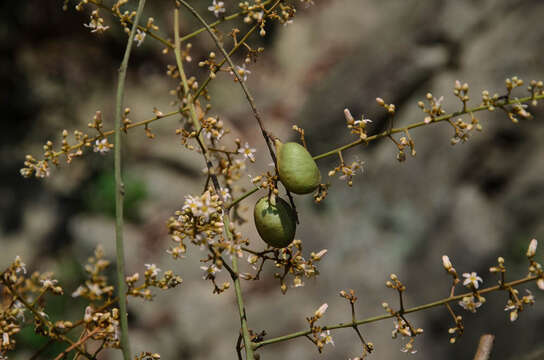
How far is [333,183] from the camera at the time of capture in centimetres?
370

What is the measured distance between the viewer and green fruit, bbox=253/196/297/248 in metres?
0.84

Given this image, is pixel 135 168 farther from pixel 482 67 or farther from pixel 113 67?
pixel 482 67

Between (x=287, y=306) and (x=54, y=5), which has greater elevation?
(x=54, y=5)

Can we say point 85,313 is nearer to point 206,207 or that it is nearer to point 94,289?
point 94,289

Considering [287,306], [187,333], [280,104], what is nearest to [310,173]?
[287,306]

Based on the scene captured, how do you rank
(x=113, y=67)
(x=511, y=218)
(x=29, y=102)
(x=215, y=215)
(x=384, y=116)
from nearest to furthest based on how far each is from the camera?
(x=215, y=215) < (x=511, y=218) < (x=384, y=116) < (x=29, y=102) < (x=113, y=67)

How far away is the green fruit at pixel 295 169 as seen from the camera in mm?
820

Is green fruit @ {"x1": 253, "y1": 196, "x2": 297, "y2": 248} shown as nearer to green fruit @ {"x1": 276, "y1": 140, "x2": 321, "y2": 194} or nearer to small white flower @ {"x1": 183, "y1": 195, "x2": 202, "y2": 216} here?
green fruit @ {"x1": 276, "y1": 140, "x2": 321, "y2": 194}

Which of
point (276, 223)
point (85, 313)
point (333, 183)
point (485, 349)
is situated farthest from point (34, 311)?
point (333, 183)

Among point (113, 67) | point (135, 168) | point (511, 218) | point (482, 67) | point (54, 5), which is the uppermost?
point (54, 5)

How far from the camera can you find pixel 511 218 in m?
3.04

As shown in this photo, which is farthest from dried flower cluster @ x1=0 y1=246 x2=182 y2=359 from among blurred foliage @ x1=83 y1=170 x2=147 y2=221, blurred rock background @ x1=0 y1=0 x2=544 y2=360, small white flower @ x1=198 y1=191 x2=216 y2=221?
blurred foliage @ x1=83 y1=170 x2=147 y2=221

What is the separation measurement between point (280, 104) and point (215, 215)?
15.6ft

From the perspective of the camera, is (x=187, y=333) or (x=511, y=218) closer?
(x=511, y=218)
